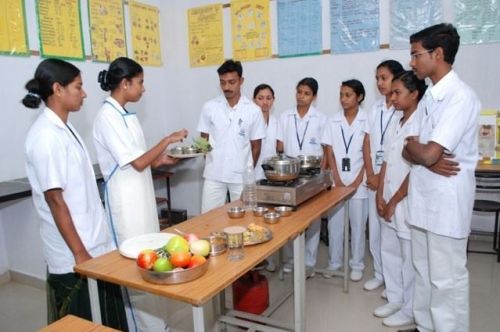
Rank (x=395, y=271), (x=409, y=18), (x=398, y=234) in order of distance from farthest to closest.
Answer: (x=409, y=18), (x=395, y=271), (x=398, y=234)

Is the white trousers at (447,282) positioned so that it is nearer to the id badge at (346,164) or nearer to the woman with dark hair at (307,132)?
the id badge at (346,164)

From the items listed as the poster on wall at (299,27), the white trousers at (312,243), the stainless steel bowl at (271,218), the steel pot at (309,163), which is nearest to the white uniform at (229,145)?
the steel pot at (309,163)

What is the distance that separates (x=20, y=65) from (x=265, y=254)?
2.62 metres

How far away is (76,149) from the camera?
1792 mm

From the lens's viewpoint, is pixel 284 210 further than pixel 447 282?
Yes

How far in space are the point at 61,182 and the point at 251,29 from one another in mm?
3064

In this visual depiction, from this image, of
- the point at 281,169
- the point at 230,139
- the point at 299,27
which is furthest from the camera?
the point at 299,27

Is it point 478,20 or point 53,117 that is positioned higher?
point 478,20

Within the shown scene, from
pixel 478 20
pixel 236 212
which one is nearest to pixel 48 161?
pixel 236 212

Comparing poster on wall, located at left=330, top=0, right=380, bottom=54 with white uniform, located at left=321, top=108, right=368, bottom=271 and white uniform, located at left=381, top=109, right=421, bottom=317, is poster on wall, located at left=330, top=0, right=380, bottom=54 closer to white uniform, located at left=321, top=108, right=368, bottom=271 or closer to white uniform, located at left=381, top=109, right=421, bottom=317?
white uniform, located at left=321, top=108, right=368, bottom=271

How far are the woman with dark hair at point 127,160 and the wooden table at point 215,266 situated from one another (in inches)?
12.5

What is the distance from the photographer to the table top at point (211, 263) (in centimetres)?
134

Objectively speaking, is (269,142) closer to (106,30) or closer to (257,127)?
(257,127)

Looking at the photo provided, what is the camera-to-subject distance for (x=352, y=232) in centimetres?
314
